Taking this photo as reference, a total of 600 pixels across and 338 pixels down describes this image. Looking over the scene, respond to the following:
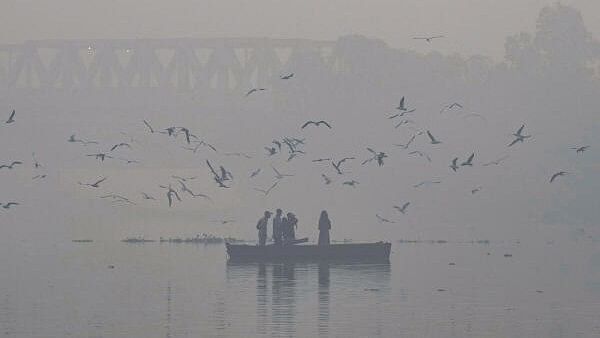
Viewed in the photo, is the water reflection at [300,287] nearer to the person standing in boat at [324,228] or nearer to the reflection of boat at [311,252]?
the reflection of boat at [311,252]

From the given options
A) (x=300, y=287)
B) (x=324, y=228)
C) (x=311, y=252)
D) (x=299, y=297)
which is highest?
(x=324, y=228)

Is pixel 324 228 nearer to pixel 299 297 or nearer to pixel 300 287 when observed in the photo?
pixel 300 287

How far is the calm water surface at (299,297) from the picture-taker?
45.1 meters

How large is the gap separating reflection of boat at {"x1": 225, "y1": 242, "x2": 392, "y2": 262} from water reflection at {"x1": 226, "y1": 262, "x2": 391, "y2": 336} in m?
0.32

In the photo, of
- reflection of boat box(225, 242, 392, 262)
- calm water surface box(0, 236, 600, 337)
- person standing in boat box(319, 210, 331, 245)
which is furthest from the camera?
reflection of boat box(225, 242, 392, 262)

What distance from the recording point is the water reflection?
4607 cm

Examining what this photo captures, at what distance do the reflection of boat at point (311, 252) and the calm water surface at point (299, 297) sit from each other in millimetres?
622

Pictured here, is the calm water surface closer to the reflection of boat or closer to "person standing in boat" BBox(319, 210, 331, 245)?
the reflection of boat

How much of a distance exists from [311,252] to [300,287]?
13514mm

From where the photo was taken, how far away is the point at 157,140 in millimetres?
Result: 161875

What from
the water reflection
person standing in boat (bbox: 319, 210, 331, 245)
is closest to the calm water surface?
the water reflection

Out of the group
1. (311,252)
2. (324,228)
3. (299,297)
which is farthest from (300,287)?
(311,252)

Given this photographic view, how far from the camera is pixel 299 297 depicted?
2094 inches

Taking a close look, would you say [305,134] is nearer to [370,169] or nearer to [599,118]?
[370,169]
